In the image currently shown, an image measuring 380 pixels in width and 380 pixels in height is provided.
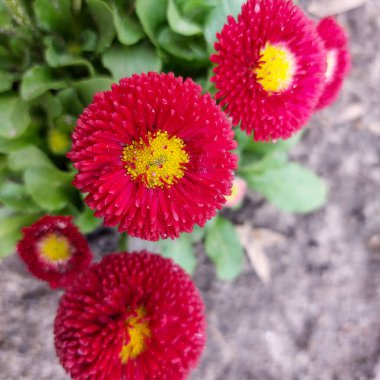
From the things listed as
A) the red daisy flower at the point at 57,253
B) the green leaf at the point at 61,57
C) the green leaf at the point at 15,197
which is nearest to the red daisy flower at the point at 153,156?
the red daisy flower at the point at 57,253

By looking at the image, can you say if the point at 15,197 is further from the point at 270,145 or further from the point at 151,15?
the point at 270,145

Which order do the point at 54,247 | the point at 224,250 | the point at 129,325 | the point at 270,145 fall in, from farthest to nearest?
the point at 224,250, the point at 270,145, the point at 54,247, the point at 129,325

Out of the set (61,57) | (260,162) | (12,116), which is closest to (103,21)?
(61,57)

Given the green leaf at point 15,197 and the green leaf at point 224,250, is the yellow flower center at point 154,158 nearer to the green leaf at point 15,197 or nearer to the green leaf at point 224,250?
the green leaf at point 15,197

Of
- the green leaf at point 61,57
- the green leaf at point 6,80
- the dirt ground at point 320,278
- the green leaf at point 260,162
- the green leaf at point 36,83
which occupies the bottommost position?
the dirt ground at point 320,278

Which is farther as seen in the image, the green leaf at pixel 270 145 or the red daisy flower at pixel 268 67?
the green leaf at pixel 270 145

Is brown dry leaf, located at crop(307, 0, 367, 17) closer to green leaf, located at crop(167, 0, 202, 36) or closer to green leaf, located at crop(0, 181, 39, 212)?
green leaf, located at crop(167, 0, 202, 36)

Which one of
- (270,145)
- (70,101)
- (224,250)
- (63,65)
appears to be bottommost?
(224,250)
